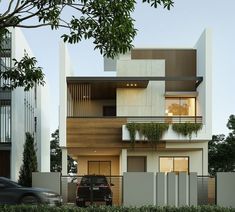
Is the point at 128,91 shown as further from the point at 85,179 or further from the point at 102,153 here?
the point at 85,179

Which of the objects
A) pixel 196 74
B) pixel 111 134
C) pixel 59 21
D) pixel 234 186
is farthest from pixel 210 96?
pixel 59 21

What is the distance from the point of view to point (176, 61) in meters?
35.8

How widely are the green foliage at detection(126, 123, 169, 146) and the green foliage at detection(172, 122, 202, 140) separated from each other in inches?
20.6

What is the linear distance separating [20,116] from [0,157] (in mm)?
3995

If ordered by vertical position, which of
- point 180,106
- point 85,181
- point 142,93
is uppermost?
point 142,93

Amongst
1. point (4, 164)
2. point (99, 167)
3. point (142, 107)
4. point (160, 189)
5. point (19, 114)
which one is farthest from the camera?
point (19, 114)

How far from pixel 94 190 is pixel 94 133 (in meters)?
6.89

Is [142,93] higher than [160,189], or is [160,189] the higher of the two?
[142,93]

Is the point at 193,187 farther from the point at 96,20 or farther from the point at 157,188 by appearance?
the point at 96,20

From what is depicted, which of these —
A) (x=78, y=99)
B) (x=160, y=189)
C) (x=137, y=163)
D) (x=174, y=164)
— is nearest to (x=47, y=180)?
(x=160, y=189)

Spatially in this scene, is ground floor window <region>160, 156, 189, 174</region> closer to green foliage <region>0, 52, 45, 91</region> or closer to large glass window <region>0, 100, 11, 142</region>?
large glass window <region>0, 100, 11, 142</region>

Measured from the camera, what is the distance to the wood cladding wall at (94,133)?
31578 mm

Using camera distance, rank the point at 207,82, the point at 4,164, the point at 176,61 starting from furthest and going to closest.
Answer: the point at 4,164
the point at 176,61
the point at 207,82

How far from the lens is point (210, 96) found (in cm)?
3191
